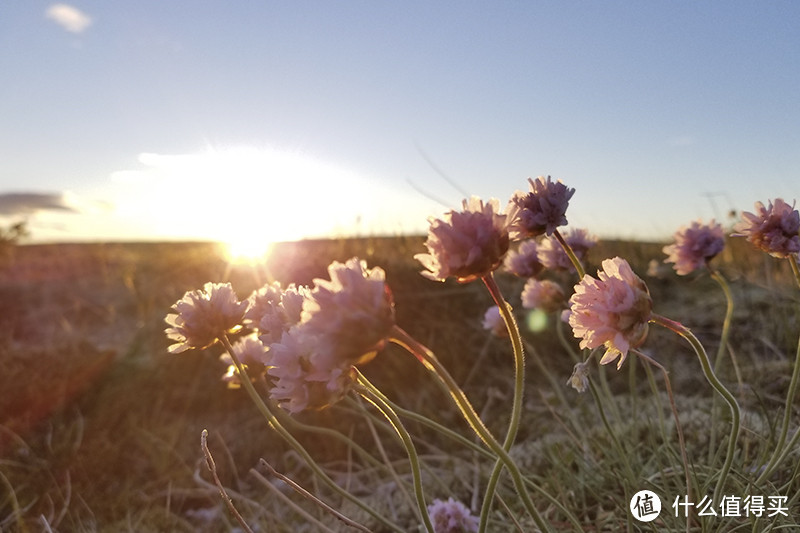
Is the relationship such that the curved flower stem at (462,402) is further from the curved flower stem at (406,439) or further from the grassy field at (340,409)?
the grassy field at (340,409)

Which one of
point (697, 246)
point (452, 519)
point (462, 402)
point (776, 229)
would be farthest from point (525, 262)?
point (462, 402)

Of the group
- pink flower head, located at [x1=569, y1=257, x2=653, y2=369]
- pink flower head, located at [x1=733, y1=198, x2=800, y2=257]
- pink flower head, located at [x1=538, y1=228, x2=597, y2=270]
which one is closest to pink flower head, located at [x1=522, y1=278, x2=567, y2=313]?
pink flower head, located at [x1=538, y1=228, x2=597, y2=270]

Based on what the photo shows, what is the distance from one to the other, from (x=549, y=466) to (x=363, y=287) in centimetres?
194

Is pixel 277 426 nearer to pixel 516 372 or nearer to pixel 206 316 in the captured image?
pixel 206 316

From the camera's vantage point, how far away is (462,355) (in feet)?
12.1

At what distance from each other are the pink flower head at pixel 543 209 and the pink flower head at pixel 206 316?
2.18 ft

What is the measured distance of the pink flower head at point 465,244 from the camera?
3.28 ft

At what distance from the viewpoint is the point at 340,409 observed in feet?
10.2

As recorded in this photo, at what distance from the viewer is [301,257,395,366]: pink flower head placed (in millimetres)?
878

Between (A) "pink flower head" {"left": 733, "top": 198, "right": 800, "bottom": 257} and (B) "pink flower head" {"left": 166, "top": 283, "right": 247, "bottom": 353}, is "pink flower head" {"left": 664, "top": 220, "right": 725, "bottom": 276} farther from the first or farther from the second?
(B) "pink flower head" {"left": 166, "top": 283, "right": 247, "bottom": 353}

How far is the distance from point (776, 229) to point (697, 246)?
42 centimetres

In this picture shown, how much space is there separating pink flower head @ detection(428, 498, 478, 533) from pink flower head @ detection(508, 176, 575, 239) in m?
0.93

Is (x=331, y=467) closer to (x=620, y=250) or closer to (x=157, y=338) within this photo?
(x=157, y=338)

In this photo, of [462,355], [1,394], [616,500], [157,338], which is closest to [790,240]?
[616,500]
